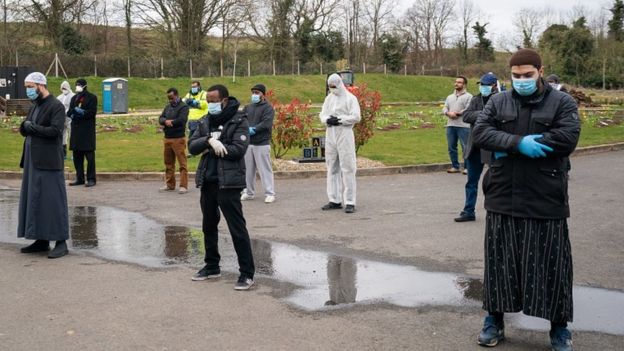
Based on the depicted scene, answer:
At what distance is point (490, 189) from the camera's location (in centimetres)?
561

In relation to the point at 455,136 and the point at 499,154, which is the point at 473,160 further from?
the point at 455,136

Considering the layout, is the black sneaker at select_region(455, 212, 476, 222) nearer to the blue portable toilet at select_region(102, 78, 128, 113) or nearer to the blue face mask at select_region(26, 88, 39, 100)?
the blue face mask at select_region(26, 88, 39, 100)

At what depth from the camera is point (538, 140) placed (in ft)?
17.1

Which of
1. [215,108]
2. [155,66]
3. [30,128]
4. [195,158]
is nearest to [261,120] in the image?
[30,128]

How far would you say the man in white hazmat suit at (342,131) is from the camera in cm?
1134

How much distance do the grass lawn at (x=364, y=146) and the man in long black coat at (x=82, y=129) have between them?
4.74ft

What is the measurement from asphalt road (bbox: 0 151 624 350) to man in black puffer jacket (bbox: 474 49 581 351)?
0.39m

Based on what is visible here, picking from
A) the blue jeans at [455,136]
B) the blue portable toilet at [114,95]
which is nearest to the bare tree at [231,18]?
the blue portable toilet at [114,95]

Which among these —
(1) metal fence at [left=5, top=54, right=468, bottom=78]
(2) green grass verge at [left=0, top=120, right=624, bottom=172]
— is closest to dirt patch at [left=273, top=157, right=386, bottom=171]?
(2) green grass verge at [left=0, top=120, right=624, bottom=172]

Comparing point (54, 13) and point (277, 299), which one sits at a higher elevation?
point (54, 13)

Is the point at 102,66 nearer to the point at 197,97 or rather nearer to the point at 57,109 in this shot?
the point at 197,97

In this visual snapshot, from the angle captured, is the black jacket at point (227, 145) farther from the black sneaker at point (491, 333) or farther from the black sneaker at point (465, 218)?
the black sneaker at point (465, 218)

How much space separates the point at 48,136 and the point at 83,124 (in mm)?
5981

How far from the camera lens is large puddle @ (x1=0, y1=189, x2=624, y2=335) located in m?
6.55
